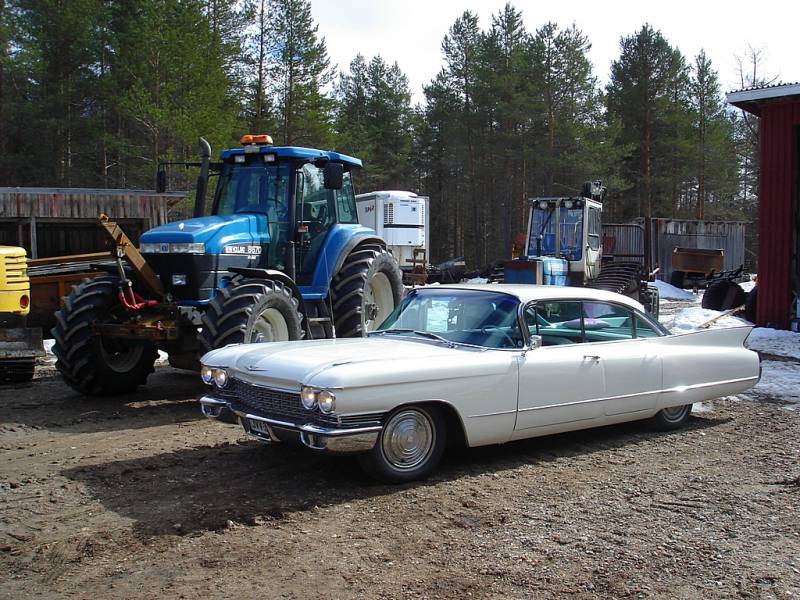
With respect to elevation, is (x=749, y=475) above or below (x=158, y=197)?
below

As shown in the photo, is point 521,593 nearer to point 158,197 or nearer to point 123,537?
point 123,537

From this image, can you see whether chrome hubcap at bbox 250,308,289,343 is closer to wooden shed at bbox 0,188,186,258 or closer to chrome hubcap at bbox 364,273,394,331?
chrome hubcap at bbox 364,273,394,331

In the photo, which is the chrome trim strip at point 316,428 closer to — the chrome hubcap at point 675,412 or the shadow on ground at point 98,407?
the shadow on ground at point 98,407

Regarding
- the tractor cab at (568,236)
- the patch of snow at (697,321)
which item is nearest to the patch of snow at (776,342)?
the patch of snow at (697,321)

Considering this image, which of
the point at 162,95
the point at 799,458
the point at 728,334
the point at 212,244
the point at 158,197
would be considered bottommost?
the point at 799,458

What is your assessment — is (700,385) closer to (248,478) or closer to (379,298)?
(248,478)

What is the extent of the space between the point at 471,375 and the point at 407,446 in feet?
2.28

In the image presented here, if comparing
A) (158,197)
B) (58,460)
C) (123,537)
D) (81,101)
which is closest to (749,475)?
→ (123,537)

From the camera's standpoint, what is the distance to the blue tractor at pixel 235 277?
8.70m

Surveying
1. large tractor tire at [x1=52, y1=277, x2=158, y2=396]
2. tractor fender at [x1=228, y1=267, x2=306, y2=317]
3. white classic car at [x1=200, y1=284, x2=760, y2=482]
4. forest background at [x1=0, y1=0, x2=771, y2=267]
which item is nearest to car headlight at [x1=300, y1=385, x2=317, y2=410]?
white classic car at [x1=200, y1=284, x2=760, y2=482]

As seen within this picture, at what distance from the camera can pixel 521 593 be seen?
3945 millimetres

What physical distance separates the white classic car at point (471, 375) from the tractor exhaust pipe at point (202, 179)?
392cm

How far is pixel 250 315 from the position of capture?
823 centimetres

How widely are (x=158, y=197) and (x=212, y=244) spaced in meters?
14.3
